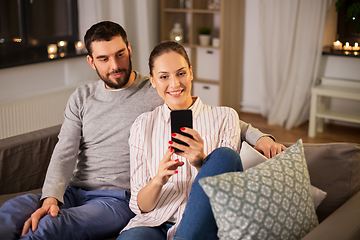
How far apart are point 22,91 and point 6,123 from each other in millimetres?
366

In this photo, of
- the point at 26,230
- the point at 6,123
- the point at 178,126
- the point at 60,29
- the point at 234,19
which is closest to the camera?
the point at 178,126

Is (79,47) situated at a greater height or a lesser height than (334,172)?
greater

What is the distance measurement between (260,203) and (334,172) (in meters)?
0.49

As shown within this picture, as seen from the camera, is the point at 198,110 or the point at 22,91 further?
the point at 22,91

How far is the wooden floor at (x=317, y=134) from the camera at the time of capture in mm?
3719

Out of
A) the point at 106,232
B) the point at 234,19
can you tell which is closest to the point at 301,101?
the point at 234,19

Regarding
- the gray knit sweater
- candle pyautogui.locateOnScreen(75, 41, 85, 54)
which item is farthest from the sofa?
candle pyautogui.locateOnScreen(75, 41, 85, 54)

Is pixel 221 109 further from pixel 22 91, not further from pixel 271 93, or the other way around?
pixel 271 93

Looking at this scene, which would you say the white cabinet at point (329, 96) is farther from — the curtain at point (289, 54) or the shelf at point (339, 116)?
the curtain at point (289, 54)

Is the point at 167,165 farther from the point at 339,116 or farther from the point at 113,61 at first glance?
the point at 339,116

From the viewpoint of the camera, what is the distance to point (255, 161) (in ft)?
4.56

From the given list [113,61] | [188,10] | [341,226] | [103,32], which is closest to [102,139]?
[113,61]

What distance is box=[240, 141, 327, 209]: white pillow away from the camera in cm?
135

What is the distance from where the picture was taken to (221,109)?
1.51m
